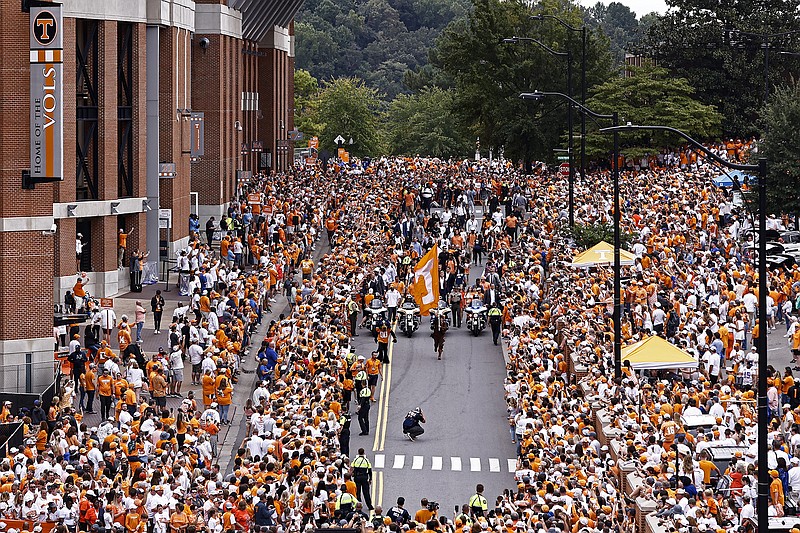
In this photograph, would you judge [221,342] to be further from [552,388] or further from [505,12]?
[505,12]

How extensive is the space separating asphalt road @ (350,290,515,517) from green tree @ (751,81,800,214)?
Answer: 15.8 meters

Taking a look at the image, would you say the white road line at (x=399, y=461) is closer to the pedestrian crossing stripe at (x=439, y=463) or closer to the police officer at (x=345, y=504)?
the pedestrian crossing stripe at (x=439, y=463)

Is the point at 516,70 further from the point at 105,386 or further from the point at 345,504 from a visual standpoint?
the point at 345,504

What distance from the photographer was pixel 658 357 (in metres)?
31.2

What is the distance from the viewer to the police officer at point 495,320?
42906mm

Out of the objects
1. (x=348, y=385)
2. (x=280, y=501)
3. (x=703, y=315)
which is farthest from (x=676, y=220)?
(x=280, y=501)

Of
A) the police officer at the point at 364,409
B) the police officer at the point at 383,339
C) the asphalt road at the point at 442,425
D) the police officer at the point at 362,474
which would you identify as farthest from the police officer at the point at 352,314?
the police officer at the point at 362,474

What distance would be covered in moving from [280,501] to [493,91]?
190 feet

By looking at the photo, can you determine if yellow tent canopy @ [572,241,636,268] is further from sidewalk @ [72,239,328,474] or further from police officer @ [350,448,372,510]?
police officer @ [350,448,372,510]

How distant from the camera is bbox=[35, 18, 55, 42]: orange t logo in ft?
114

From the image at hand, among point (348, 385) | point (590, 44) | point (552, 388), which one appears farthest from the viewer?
point (590, 44)

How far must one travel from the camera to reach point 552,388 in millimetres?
31797

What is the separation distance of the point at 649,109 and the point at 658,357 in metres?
46.1

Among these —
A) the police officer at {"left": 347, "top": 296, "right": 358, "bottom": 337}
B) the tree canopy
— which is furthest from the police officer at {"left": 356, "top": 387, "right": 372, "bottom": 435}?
the tree canopy
